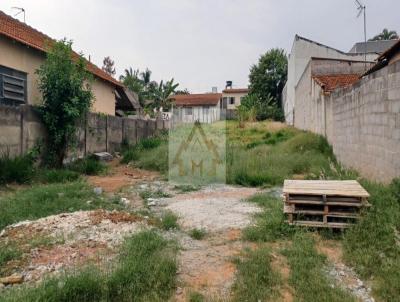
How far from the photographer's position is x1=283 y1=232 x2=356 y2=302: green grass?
243cm

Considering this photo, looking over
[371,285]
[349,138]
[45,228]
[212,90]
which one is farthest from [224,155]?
[212,90]

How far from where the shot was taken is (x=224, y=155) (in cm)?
925

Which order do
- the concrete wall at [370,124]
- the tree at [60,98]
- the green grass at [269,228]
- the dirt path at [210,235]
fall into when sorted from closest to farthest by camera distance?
the dirt path at [210,235] → the green grass at [269,228] → the concrete wall at [370,124] → the tree at [60,98]

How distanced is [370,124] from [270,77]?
27.7m

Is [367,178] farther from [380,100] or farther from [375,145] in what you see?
[380,100]

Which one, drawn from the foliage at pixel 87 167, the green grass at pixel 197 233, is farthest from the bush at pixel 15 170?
the green grass at pixel 197 233

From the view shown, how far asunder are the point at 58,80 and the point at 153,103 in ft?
76.3

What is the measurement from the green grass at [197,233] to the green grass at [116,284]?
2.79 ft

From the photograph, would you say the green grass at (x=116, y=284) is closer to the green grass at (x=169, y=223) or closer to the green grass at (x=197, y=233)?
the green grass at (x=197, y=233)

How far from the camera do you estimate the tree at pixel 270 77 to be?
32.2 meters

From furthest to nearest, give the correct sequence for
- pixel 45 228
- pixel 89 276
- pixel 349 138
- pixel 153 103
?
1. pixel 153 103
2. pixel 349 138
3. pixel 45 228
4. pixel 89 276

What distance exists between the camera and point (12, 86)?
31.6ft

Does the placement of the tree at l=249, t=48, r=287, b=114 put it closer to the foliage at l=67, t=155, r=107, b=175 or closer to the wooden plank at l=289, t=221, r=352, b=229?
the foliage at l=67, t=155, r=107, b=175

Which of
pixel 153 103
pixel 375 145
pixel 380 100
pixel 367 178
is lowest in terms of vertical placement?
pixel 367 178
